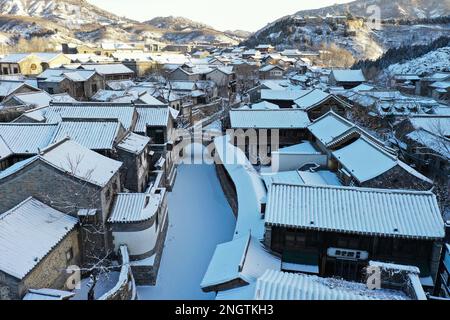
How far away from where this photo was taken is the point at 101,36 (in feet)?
548

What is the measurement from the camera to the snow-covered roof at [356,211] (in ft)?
53.7

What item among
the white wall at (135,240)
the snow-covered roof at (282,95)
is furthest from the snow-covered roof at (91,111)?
the snow-covered roof at (282,95)

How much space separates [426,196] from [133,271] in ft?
47.3

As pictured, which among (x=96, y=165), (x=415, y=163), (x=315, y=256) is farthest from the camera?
(x=415, y=163)

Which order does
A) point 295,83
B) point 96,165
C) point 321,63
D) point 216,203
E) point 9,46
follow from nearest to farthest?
1. point 96,165
2. point 216,203
3. point 295,83
4. point 321,63
5. point 9,46

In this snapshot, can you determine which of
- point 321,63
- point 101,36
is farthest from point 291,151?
point 101,36

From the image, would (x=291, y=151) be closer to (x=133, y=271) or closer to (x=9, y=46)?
(x=133, y=271)

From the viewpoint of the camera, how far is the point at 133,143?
25.3 m

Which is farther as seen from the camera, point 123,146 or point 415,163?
point 415,163

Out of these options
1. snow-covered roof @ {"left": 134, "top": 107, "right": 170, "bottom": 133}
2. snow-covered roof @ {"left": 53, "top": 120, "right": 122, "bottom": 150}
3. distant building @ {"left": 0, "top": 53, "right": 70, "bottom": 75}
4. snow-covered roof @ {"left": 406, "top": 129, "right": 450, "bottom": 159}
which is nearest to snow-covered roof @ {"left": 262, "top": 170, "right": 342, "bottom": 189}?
snow-covered roof @ {"left": 406, "top": 129, "right": 450, "bottom": 159}

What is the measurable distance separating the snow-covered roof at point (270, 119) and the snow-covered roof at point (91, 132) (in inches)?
551

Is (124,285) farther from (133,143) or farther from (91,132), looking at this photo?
(91,132)

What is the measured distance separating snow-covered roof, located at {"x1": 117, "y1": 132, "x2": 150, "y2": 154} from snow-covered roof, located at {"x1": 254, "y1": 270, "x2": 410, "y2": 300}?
13.8 m

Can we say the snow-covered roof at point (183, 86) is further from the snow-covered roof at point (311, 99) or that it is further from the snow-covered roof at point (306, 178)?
the snow-covered roof at point (306, 178)
